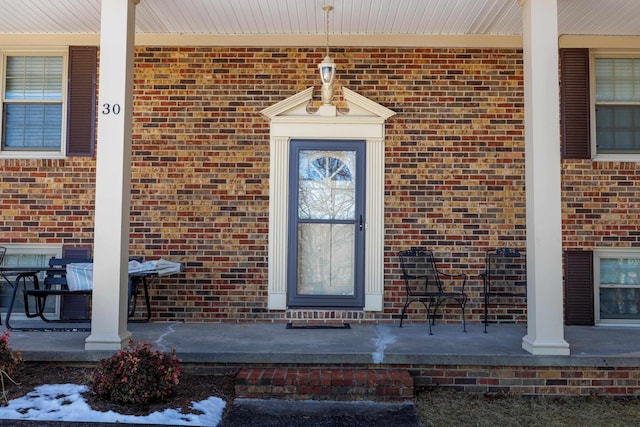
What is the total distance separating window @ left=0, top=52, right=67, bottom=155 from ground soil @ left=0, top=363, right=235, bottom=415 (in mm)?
2889

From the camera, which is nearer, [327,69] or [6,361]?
[6,361]

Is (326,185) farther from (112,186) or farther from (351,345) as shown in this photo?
(112,186)

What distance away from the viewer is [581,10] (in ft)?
18.8

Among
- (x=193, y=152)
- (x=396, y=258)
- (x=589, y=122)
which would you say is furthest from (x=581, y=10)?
(x=193, y=152)

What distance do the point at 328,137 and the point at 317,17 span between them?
1.28 metres

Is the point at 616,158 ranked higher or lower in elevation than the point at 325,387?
higher

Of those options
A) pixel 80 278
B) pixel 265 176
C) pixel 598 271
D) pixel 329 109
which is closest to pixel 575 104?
pixel 598 271

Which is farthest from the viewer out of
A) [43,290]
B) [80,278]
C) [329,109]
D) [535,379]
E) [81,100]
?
[81,100]

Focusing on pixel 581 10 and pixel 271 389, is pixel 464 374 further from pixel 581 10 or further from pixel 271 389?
pixel 581 10

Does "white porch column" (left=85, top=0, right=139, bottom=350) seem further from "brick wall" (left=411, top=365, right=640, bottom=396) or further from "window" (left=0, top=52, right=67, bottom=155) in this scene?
"brick wall" (left=411, top=365, right=640, bottom=396)

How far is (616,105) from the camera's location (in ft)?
21.6

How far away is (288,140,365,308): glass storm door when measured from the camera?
6.46m

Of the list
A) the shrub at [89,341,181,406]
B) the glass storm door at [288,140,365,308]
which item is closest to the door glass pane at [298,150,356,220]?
the glass storm door at [288,140,365,308]

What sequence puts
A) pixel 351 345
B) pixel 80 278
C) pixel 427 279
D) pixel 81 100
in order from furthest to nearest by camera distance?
pixel 81 100 < pixel 427 279 < pixel 80 278 < pixel 351 345
